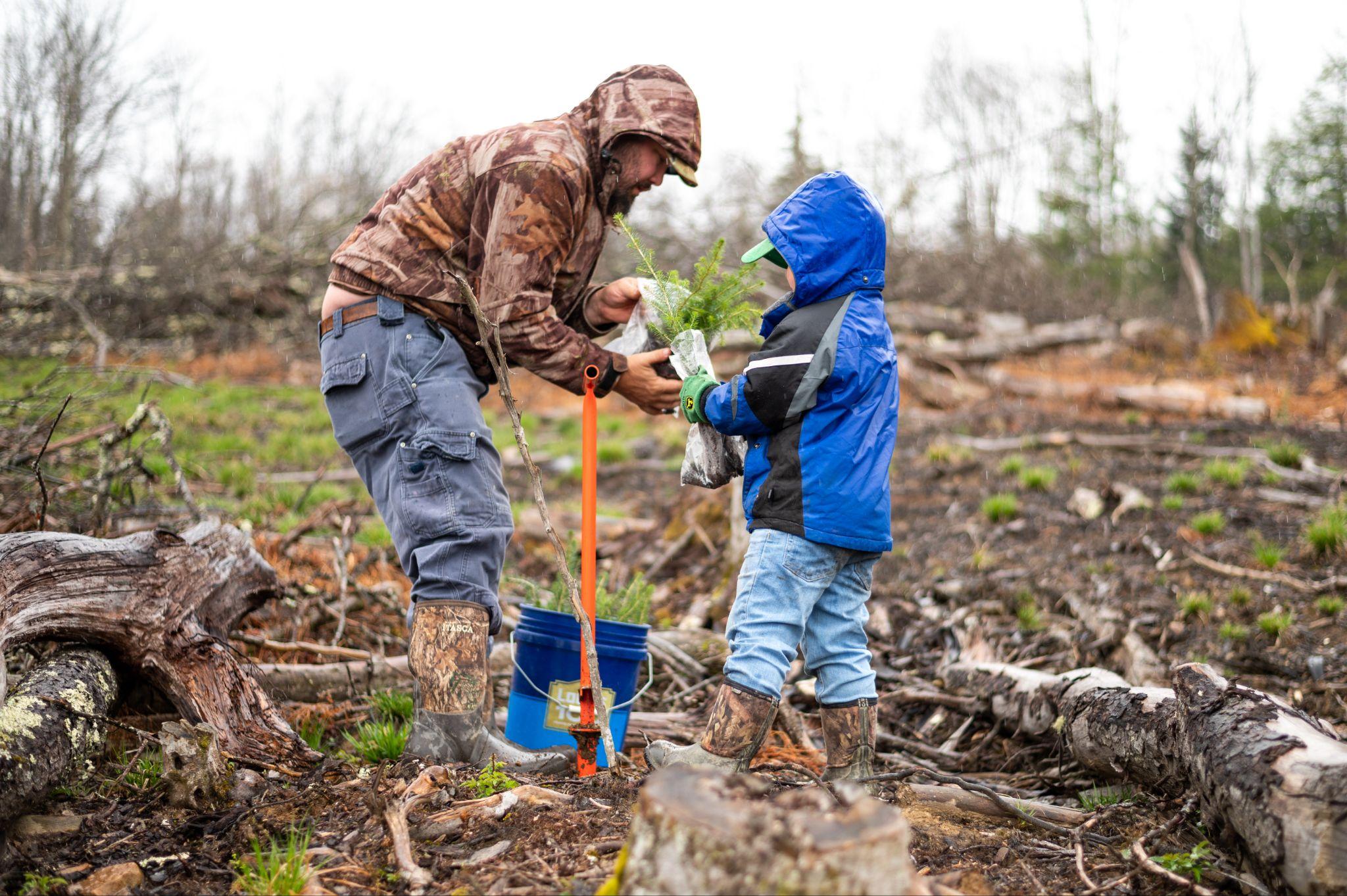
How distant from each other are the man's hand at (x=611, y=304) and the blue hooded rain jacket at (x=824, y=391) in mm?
726

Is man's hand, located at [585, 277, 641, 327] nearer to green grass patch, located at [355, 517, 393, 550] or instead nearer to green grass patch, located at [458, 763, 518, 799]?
green grass patch, located at [458, 763, 518, 799]

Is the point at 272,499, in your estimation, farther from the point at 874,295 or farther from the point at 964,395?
the point at 964,395

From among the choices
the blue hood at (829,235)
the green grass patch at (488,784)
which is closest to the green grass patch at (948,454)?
the blue hood at (829,235)

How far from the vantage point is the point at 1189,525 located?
7004mm

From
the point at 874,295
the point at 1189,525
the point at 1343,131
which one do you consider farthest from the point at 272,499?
the point at 1343,131

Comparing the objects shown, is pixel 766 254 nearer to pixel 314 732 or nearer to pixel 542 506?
pixel 542 506

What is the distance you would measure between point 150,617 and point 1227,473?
7.98m

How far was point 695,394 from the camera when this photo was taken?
3.46m

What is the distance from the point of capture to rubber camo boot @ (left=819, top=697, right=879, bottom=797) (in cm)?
341

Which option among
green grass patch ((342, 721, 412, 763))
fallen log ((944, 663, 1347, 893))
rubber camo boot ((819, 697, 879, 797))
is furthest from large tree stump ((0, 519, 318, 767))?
fallen log ((944, 663, 1347, 893))

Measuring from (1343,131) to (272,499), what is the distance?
88.6 ft

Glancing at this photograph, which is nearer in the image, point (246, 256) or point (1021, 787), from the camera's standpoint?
point (1021, 787)

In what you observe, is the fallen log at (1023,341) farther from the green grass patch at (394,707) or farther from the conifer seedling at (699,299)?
the green grass patch at (394,707)

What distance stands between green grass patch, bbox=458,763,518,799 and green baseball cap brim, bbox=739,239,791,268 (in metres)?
1.90
